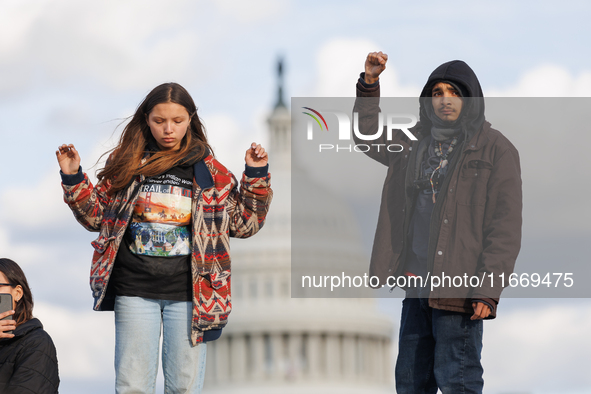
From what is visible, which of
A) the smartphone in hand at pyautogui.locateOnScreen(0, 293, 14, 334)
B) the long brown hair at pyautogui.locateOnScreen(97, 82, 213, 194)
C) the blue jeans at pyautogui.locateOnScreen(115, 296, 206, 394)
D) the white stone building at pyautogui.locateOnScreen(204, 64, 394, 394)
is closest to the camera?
the blue jeans at pyautogui.locateOnScreen(115, 296, 206, 394)

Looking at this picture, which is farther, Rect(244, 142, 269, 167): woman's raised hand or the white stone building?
the white stone building

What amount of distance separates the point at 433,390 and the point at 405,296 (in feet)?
1.69

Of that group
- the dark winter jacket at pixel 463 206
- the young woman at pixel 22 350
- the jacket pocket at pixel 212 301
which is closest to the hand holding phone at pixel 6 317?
the young woman at pixel 22 350

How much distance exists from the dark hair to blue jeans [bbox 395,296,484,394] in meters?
1.96

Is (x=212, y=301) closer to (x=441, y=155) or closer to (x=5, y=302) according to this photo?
(x=5, y=302)

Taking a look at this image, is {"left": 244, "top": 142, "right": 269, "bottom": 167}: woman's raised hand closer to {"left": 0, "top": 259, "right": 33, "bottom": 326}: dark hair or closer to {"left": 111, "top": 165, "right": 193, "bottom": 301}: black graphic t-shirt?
{"left": 111, "top": 165, "right": 193, "bottom": 301}: black graphic t-shirt

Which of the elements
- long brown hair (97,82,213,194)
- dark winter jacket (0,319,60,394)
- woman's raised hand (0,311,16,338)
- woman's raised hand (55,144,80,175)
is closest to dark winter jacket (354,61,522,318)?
long brown hair (97,82,213,194)

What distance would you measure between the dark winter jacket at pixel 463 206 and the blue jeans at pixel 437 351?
0.11 meters

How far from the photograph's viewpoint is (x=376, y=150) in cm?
572

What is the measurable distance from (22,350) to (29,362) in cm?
9

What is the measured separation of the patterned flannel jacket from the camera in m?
4.92

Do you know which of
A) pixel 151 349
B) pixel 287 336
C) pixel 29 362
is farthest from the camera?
pixel 287 336

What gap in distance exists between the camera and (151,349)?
4.91 metres

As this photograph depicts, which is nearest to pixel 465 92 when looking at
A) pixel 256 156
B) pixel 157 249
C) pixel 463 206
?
pixel 463 206
